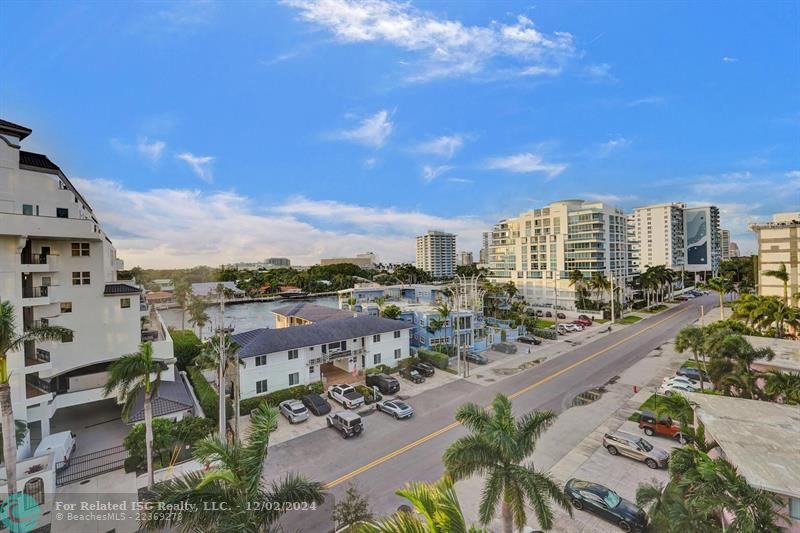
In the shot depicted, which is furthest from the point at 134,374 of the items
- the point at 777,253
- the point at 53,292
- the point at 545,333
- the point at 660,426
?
the point at 777,253

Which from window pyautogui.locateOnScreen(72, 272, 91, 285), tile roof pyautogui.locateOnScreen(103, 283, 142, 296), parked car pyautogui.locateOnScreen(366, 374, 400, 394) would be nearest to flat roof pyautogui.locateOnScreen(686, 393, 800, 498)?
parked car pyautogui.locateOnScreen(366, 374, 400, 394)

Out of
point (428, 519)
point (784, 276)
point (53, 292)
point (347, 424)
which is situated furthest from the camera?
point (784, 276)

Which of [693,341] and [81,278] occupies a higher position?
[81,278]

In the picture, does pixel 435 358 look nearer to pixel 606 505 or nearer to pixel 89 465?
pixel 606 505

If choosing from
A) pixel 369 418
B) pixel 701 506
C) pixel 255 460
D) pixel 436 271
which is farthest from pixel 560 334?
pixel 436 271

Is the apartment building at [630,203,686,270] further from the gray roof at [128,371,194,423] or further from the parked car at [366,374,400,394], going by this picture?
the gray roof at [128,371,194,423]

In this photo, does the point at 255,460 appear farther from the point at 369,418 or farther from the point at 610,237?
the point at 610,237
